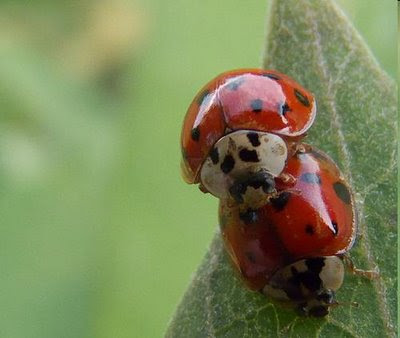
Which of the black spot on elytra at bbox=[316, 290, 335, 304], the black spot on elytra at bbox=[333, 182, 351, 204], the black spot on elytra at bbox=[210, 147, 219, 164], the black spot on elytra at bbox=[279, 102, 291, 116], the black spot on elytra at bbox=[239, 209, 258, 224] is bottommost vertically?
the black spot on elytra at bbox=[316, 290, 335, 304]

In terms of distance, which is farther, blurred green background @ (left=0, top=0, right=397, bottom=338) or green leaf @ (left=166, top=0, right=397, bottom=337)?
blurred green background @ (left=0, top=0, right=397, bottom=338)

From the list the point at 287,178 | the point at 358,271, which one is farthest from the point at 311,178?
the point at 358,271

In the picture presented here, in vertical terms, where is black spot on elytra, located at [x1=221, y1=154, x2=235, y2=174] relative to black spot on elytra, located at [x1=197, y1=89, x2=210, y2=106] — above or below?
below

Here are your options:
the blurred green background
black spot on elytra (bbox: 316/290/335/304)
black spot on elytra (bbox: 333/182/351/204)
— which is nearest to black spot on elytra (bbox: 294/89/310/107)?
black spot on elytra (bbox: 333/182/351/204)

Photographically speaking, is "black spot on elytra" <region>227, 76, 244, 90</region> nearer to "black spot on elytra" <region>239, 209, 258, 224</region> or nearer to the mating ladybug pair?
the mating ladybug pair

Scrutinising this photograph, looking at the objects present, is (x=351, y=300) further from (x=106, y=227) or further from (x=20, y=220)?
(x=20, y=220)

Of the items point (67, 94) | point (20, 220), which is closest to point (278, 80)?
point (20, 220)
